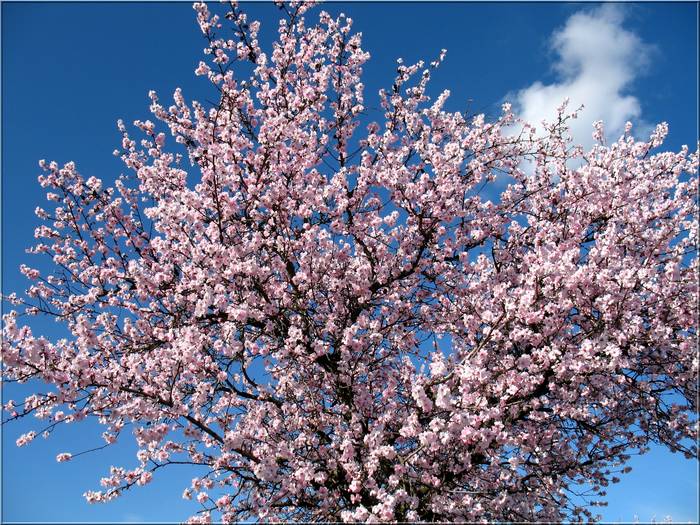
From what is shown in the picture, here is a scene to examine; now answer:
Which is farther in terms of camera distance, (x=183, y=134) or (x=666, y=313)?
(x=183, y=134)

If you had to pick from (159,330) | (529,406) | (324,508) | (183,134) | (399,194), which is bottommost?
(324,508)

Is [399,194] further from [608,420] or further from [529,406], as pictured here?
[608,420]

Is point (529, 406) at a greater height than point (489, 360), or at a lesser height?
lesser

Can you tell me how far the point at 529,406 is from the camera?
8539mm

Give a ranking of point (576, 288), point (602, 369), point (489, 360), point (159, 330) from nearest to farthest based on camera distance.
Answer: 1. point (602, 369)
2. point (576, 288)
3. point (489, 360)
4. point (159, 330)

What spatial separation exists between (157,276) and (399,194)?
4.99m

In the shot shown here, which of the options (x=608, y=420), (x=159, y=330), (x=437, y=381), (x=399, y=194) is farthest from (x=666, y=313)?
(x=159, y=330)

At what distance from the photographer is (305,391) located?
31.2 ft

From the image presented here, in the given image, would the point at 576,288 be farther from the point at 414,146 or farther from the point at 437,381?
the point at 414,146

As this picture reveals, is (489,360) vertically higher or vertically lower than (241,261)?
lower

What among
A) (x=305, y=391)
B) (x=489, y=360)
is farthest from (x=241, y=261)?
(x=489, y=360)

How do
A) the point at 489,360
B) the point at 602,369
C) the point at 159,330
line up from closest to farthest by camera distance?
1. the point at 602,369
2. the point at 489,360
3. the point at 159,330

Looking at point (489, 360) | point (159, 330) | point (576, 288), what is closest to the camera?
point (576, 288)

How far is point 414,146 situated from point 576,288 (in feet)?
15.0
